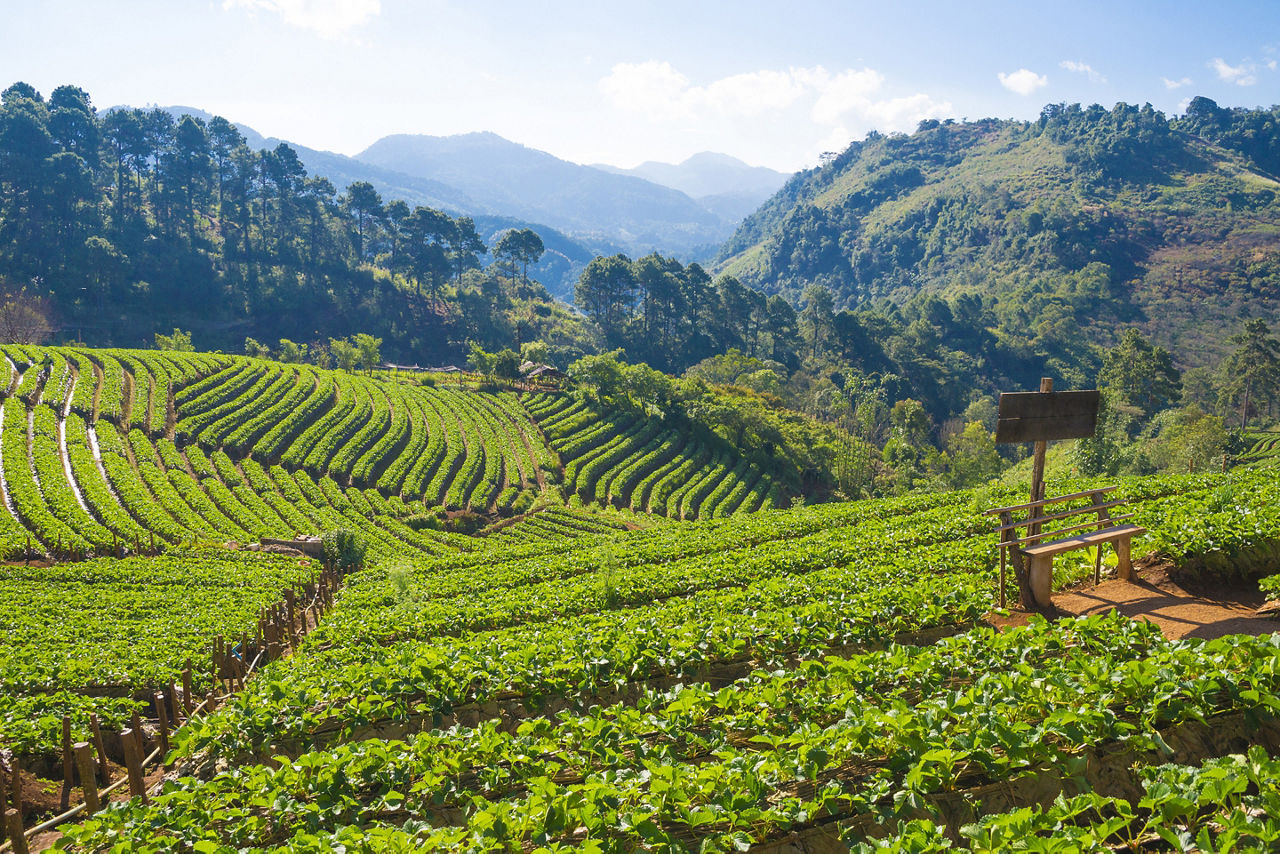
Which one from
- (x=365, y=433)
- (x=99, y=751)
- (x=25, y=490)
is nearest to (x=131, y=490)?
(x=25, y=490)

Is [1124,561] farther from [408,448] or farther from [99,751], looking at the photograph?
[408,448]

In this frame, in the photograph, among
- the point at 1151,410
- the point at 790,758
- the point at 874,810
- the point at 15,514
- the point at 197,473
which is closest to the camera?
the point at 874,810

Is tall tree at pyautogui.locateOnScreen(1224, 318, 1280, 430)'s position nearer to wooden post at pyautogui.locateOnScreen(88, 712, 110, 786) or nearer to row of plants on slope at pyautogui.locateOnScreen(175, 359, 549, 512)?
row of plants on slope at pyautogui.locateOnScreen(175, 359, 549, 512)

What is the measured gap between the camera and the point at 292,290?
88875mm

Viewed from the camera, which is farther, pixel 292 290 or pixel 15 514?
pixel 292 290

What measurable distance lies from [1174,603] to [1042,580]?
1.47 m

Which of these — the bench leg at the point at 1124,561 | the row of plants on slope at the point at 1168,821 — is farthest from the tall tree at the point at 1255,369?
the row of plants on slope at the point at 1168,821

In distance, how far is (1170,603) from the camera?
852 cm

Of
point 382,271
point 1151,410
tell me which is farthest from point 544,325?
point 1151,410

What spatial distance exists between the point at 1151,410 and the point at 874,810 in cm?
8575

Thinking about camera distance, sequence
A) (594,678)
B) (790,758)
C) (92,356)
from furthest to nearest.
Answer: (92,356) < (594,678) < (790,758)

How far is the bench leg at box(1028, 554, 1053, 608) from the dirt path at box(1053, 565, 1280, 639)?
186 millimetres

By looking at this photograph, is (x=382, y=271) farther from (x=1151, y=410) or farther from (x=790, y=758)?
(x=790, y=758)

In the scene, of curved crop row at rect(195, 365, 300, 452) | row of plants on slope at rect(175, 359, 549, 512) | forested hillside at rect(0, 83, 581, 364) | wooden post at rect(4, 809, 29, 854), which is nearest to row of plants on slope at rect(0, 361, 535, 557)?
curved crop row at rect(195, 365, 300, 452)
